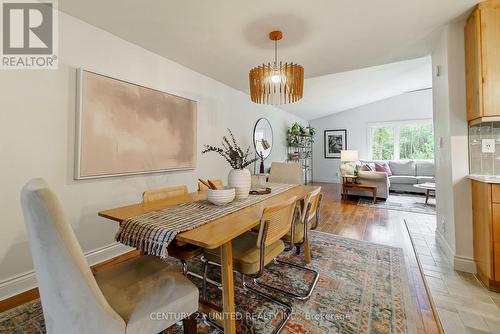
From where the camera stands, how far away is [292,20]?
1.94 m

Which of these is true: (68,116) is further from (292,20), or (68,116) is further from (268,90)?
(292,20)

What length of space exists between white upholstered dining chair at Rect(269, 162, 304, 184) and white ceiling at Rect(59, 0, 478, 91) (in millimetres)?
1368

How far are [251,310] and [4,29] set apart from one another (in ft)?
8.95

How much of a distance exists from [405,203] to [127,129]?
5.18m

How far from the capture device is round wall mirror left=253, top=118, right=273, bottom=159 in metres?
4.56

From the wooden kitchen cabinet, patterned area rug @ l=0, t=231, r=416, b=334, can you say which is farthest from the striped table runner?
the wooden kitchen cabinet

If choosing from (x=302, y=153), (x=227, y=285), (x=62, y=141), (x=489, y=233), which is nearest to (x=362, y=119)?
(x=302, y=153)

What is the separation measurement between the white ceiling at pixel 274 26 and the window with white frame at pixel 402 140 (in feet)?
15.8

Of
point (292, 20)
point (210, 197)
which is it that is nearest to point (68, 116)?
point (210, 197)

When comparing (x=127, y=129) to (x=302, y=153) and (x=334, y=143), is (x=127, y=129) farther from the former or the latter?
(x=334, y=143)

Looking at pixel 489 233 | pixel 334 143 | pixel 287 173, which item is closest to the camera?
pixel 489 233

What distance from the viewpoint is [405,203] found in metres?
4.49

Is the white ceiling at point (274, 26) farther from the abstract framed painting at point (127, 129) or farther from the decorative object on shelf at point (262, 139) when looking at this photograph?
the decorative object on shelf at point (262, 139)

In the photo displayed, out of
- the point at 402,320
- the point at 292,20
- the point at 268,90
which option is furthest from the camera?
the point at 268,90
